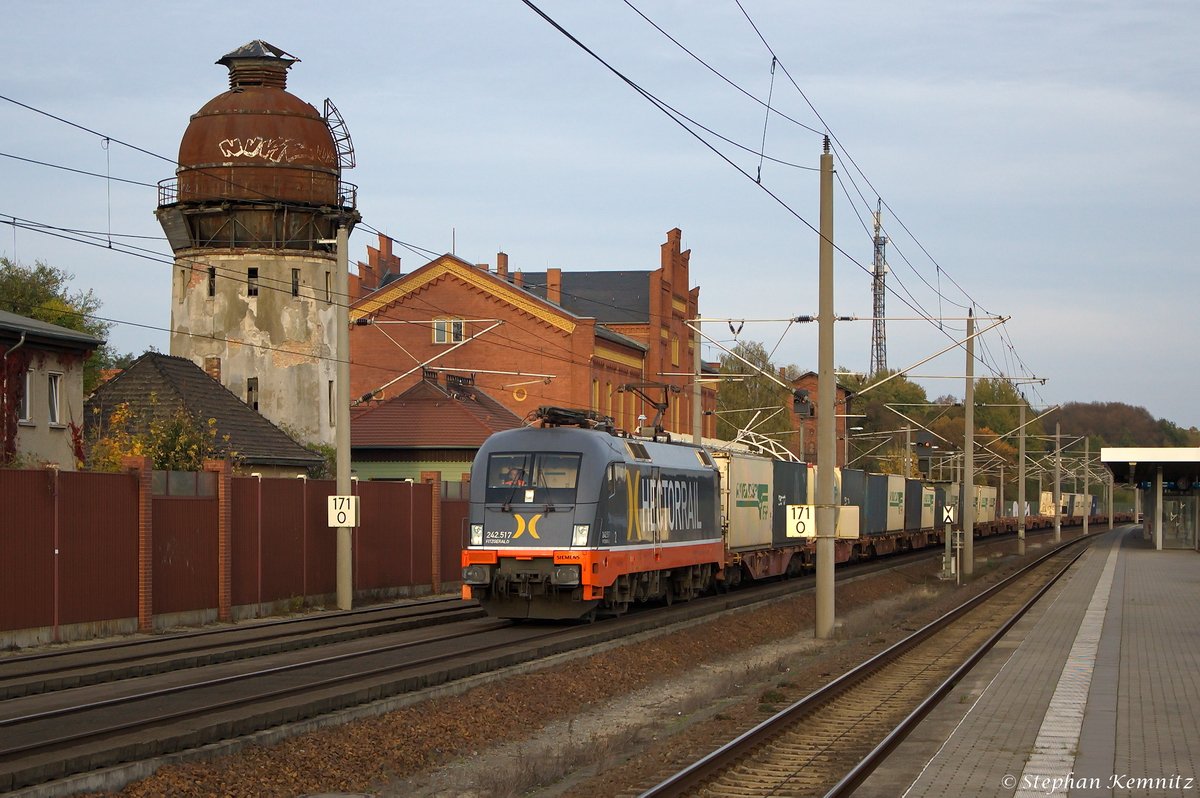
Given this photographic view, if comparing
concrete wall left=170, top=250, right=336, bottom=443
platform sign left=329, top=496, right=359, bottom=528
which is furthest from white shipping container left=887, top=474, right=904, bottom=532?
platform sign left=329, top=496, right=359, bottom=528

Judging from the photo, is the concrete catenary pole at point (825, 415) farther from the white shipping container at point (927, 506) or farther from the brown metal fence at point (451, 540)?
the white shipping container at point (927, 506)

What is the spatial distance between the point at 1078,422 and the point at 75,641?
6266 inches

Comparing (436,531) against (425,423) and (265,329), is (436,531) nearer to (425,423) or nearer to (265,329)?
(265,329)

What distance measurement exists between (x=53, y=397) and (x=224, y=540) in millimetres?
11020

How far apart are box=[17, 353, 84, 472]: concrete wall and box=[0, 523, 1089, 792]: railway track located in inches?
418

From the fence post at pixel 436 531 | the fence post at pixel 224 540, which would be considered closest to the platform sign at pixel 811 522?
the fence post at pixel 224 540

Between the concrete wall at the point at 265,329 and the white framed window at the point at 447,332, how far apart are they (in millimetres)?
13033

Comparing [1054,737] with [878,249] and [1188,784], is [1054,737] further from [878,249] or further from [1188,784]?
[878,249]

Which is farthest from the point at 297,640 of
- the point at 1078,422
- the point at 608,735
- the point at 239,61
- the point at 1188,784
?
the point at 1078,422

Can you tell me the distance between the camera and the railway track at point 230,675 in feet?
35.8

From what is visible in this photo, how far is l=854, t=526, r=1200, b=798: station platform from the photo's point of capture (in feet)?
32.7

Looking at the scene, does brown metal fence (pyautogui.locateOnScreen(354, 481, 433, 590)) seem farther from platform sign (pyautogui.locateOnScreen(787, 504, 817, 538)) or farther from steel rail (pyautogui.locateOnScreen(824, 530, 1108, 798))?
steel rail (pyautogui.locateOnScreen(824, 530, 1108, 798))

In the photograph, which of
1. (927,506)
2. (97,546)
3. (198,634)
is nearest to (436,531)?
(198,634)

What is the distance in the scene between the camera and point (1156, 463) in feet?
188
